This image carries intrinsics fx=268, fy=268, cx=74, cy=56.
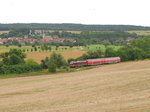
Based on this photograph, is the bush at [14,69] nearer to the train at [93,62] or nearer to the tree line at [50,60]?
the tree line at [50,60]

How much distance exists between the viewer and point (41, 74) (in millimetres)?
53812

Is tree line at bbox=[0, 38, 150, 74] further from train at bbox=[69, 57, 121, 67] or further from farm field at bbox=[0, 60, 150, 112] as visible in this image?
farm field at bbox=[0, 60, 150, 112]

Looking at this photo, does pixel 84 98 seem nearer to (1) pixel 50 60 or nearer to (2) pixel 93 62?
(1) pixel 50 60

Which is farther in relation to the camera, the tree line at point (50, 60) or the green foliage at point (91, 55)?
the green foliage at point (91, 55)

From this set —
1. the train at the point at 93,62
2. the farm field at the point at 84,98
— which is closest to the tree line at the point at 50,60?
the train at the point at 93,62

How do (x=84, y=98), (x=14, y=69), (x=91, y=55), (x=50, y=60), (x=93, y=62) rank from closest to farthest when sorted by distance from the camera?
(x=84, y=98)
(x=14, y=69)
(x=50, y=60)
(x=93, y=62)
(x=91, y=55)

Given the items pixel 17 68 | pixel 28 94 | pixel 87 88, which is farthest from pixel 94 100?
pixel 17 68

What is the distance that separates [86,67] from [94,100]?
1445 inches

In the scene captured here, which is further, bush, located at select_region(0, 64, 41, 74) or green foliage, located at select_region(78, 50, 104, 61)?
green foliage, located at select_region(78, 50, 104, 61)

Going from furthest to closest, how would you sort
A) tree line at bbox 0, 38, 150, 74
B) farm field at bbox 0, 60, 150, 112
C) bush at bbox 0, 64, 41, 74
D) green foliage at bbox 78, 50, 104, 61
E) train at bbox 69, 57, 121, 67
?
green foliage at bbox 78, 50, 104, 61
train at bbox 69, 57, 121, 67
tree line at bbox 0, 38, 150, 74
bush at bbox 0, 64, 41, 74
farm field at bbox 0, 60, 150, 112

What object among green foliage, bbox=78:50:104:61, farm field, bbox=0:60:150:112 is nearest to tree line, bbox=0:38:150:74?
green foliage, bbox=78:50:104:61

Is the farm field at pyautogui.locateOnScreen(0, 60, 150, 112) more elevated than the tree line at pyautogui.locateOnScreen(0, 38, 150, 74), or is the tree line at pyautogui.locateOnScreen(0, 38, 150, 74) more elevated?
the farm field at pyautogui.locateOnScreen(0, 60, 150, 112)

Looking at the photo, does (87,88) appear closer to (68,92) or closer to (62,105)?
(68,92)

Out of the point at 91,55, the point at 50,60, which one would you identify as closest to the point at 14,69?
the point at 50,60
